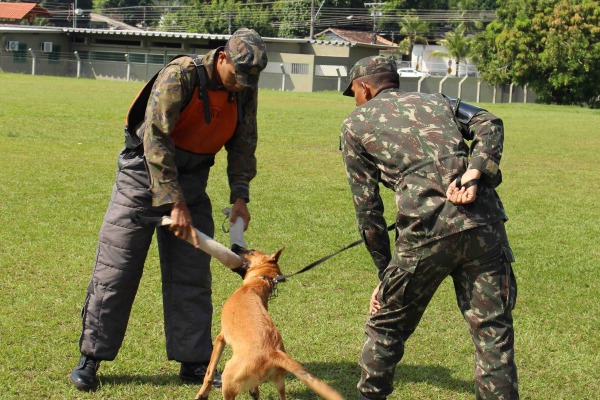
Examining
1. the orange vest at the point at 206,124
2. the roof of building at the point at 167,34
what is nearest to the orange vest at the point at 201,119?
the orange vest at the point at 206,124

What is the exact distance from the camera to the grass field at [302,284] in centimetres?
543

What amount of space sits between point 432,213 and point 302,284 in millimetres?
3643

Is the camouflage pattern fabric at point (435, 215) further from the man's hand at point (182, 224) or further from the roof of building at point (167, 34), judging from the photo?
the roof of building at point (167, 34)

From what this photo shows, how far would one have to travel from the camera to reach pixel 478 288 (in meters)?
4.15

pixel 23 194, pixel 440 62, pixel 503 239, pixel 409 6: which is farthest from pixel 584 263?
pixel 409 6

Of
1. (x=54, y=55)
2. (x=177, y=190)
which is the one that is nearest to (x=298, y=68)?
(x=54, y=55)

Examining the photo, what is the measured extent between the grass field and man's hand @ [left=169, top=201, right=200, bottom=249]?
1.05 meters

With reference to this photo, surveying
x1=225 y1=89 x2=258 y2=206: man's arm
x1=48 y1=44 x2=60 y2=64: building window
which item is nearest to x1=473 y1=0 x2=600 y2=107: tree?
x1=48 y1=44 x2=60 y2=64: building window

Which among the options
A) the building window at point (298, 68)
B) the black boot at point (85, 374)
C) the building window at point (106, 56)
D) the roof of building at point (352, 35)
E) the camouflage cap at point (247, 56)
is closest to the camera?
the camouflage cap at point (247, 56)

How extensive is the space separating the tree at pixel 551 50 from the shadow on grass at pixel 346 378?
4670cm

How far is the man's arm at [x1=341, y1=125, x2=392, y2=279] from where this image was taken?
4301mm

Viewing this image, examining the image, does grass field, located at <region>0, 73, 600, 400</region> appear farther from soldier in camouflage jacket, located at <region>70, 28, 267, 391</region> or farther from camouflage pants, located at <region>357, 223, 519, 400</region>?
camouflage pants, located at <region>357, 223, 519, 400</region>

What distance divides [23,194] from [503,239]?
8.34 meters

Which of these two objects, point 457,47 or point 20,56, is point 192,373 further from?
point 457,47
